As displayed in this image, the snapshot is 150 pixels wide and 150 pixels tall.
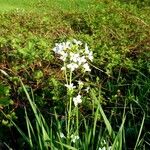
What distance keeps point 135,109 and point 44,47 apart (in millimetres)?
1500

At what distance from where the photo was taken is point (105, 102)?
5.62 metres

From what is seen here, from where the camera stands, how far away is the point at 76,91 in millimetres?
5281

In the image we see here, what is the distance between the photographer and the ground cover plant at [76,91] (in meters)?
4.13

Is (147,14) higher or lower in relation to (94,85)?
lower

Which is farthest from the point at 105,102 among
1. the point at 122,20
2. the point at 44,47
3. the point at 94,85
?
the point at 122,20

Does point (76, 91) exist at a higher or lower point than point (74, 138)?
lower

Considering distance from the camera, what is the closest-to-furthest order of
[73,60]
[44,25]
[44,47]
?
[73,60] < [44,47] < [44,25]

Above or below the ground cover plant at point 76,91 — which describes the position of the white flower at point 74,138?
above

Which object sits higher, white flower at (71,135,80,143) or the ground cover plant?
white flower at (71,135,80,143)

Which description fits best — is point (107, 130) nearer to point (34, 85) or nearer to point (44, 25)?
point (34, 85)

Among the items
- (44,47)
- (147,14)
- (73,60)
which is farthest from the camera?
(147,14)

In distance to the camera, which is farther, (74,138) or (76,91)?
(76,91)

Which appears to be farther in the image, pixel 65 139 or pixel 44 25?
pixel 44 25

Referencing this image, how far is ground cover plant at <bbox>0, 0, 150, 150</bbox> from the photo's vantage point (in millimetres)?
4133
